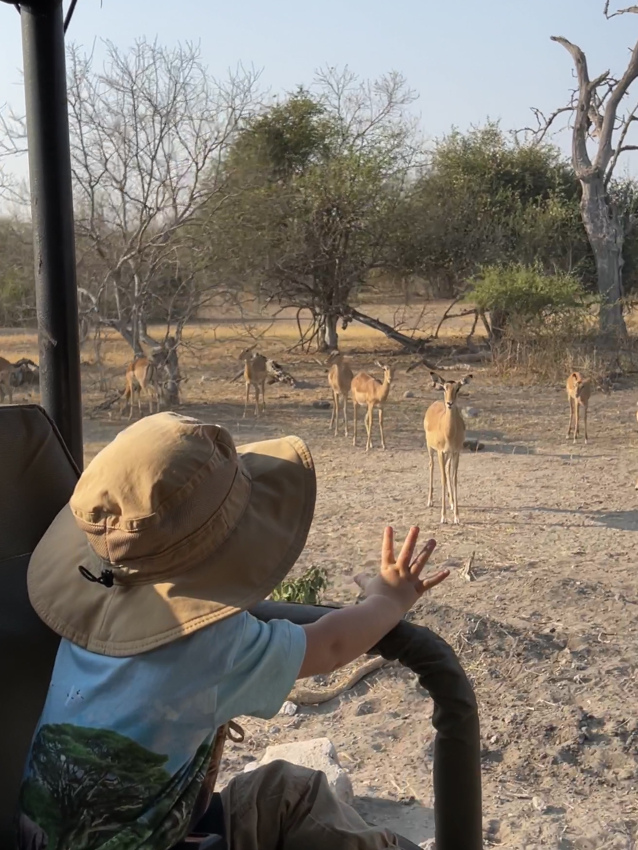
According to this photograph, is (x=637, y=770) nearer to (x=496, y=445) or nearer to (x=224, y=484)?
(x=224, y=484)

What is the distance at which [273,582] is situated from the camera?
4.95 ft

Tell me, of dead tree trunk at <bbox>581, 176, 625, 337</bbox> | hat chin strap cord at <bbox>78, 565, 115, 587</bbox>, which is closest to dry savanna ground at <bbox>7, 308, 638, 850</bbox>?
hat chin strap cord at <bbox>78, 565, 115, 587</bbox>

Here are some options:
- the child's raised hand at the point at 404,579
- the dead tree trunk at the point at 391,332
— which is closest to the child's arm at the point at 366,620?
the child's raised hand at the point at 404,579

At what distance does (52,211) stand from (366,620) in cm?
152

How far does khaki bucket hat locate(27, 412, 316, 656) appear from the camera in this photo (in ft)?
4.61

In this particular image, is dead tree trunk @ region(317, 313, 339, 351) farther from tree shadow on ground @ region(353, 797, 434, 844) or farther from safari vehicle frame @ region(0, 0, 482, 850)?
safari vehicle frame @ region(0, 0, 482, 850)

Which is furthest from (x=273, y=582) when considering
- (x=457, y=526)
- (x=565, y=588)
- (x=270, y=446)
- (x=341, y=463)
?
(x=341, y=463)

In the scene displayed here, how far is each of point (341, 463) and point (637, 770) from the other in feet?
21.0

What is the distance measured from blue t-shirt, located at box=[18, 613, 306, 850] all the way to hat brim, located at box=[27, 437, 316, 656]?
4cm

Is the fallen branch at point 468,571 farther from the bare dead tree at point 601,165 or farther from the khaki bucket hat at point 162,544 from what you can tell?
the bare dead tree at point 601,165

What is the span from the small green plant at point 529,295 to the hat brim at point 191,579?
580 inches

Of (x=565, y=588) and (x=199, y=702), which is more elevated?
(x=199, y=702)

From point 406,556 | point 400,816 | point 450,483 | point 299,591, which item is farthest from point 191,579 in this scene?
point 450,483

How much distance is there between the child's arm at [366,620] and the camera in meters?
1.55
